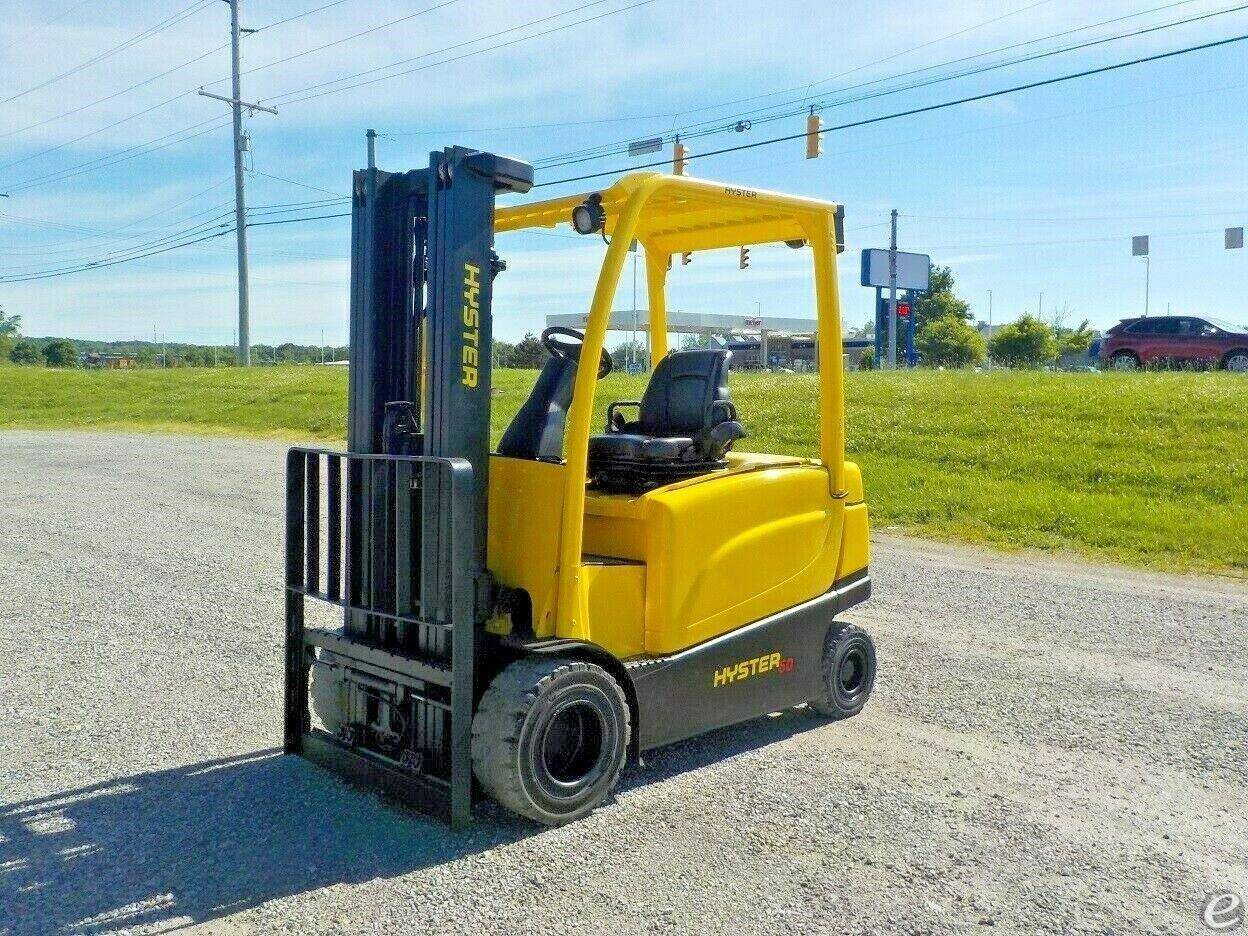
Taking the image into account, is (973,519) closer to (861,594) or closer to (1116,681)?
(1116,681)

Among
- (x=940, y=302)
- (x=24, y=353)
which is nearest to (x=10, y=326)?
(x=24, y=353)

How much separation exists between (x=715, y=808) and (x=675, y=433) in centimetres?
173

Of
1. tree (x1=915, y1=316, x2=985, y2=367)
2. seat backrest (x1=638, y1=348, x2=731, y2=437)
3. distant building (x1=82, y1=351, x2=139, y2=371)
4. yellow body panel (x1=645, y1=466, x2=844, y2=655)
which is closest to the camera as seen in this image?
yellow body panel (x1=645, y1=466, x2=844, y2=655)

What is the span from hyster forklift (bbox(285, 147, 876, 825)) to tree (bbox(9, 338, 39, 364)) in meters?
72.3

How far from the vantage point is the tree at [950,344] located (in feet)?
182

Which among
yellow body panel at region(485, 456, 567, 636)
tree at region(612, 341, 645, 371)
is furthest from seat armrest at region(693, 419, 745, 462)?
tree at region(612, 341, 645, 371)

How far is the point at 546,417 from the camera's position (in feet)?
15.9

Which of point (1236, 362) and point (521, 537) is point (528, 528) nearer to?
Result: point (521, 537)

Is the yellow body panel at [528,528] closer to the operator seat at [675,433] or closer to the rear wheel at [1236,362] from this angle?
the operator seat at [675,433]

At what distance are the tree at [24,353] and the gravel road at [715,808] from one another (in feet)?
232

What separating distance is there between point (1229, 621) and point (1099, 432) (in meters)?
8.49

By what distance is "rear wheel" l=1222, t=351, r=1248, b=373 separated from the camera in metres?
24.9

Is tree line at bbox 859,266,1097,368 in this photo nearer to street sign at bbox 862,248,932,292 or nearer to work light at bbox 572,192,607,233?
street sign at bbox 862,248,932,292

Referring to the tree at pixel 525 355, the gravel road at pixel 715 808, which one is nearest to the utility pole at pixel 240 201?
the tree at pixel 525 355
